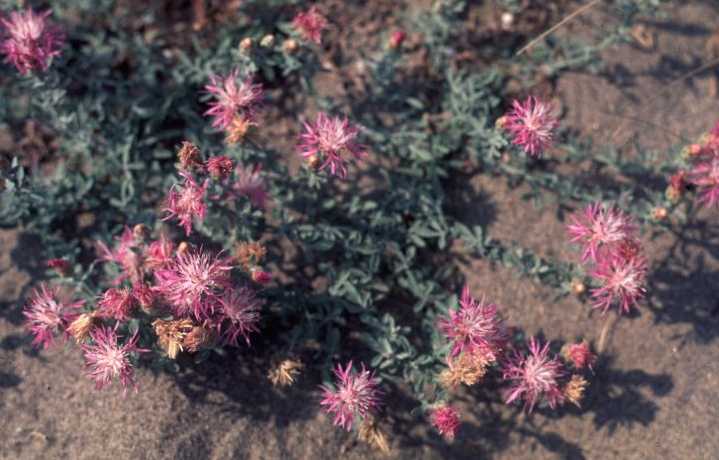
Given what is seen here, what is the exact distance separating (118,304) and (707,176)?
3.10 meters

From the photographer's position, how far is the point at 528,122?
3.45 meters

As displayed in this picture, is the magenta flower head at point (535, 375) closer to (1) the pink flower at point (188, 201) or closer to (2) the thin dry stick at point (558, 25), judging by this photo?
(1) the pink flower at point (188, 201)

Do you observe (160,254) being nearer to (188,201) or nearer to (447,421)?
(188,201)

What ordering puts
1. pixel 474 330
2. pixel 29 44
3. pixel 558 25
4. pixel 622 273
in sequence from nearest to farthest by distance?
1. pixel 474 330
2. pixel 622 273
3. pixel 29 44
4. pixel 558 25

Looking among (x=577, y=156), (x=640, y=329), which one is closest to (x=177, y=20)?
(x=577, y=156)

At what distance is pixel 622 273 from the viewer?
3352 millimetres

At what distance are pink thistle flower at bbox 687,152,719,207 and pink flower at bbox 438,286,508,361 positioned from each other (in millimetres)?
1371

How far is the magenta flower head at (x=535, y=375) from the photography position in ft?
10.8

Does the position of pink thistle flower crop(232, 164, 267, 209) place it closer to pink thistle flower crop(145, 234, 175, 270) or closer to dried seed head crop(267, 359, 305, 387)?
pink thistle flower crop(145, 234, 175, 270)

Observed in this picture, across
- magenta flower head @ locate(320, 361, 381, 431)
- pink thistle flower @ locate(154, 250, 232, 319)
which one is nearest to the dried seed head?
magenta flower head @ locate(320, 361, 381, 431)

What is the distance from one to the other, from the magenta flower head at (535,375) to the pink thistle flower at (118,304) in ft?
5.99

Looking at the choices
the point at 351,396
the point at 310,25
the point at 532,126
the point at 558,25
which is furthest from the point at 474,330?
the point at 558,25

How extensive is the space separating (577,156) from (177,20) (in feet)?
9.06

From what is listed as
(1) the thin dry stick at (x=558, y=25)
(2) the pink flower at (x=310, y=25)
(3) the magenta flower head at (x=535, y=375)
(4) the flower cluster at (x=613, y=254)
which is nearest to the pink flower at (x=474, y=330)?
(3) the magenta flower head at (x=535, y=375)
